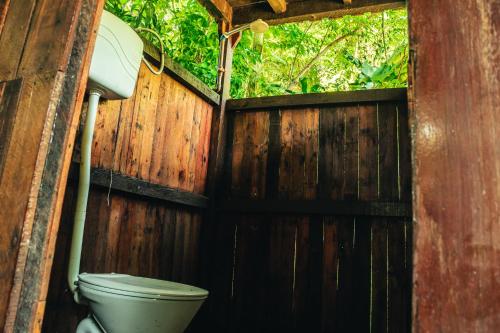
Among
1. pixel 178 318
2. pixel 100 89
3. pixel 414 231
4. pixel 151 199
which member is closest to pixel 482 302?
pixel 414 231

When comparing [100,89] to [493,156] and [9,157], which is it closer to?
[9,157]

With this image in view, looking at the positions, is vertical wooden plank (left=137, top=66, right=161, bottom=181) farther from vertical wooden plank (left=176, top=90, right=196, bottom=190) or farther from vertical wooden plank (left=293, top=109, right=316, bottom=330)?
vertical wooden plank (left=293, top=109, right=316, bottom=330)

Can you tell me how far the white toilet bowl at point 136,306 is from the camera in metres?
1.46

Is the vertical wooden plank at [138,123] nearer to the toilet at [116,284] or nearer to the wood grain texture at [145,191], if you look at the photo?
the wood grain texture at [145,191]

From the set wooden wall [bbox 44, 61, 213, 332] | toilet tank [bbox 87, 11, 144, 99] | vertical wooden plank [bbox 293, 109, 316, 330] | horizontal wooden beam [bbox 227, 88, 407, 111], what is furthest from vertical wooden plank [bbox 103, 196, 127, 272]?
horizontal wooden beam [bbox 227, 88, 407, 111]

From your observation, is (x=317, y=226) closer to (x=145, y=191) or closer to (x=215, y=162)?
(x=215, y=162)

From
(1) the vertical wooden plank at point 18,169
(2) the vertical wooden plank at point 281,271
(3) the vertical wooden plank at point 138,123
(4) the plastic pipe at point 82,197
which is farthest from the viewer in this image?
(2) the vertical wooden plank at point 281,271

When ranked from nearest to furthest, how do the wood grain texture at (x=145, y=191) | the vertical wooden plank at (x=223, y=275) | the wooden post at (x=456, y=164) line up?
the wooden post at (x=456, y=164) < the wood grain texture at (x=145, y=191) < the vertical wooden plank at (x=223, y=275)

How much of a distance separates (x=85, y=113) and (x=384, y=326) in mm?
2283

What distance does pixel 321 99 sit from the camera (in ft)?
9.45

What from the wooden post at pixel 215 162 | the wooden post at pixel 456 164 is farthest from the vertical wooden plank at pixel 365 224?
A: the wooden post at pixel 456 164

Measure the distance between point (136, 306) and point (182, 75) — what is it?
5.64 feet

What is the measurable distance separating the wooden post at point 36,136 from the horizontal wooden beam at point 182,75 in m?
1.23

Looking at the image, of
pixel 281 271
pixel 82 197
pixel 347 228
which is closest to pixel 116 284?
pixel 82 197
